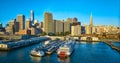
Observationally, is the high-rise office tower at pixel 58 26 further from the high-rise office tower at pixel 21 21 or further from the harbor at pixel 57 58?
the harbor at pixel 57 58

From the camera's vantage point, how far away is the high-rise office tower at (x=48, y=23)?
86.5 metres

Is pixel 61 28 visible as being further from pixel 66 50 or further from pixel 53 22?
pixel 66 50

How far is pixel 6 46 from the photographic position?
29750mm

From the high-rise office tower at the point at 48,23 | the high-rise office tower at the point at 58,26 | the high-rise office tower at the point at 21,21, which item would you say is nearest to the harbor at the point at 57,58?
the high-rise office tower at the point at 48,23

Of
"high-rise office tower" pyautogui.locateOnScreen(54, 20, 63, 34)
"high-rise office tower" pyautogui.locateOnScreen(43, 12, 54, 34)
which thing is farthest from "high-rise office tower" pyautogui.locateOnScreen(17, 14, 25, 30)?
"high-rise office tower" pyautogui.locateOnScreen(43, 12, 54, 34)

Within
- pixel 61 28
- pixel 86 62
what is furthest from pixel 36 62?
pixel 61 28

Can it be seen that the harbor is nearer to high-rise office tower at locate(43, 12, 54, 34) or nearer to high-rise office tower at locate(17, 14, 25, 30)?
high-rise office tower at locate(43, 12, 54, 34)

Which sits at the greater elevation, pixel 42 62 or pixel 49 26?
pixel 49 26

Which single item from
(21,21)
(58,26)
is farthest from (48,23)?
(21,21)

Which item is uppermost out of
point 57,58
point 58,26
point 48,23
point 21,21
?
point 21,21

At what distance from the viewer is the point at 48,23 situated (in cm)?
8731

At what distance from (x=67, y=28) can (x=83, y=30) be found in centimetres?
865

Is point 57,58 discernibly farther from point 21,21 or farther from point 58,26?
point 21,21

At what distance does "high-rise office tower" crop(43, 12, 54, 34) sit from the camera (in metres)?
86.5
